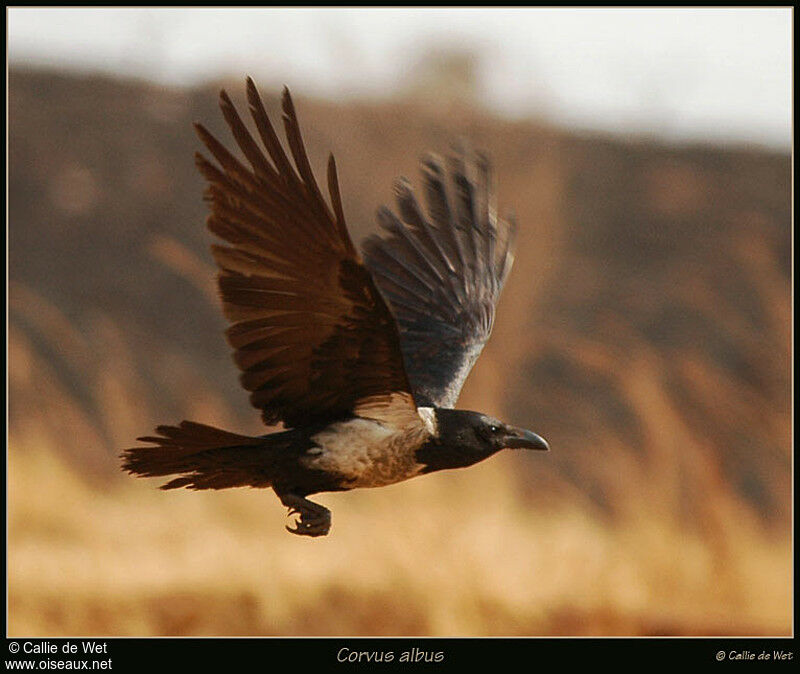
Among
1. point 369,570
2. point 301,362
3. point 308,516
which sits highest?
point 301,362

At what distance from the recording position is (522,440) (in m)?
4.96

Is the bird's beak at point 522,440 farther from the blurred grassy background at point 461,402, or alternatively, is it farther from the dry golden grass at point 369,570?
the dry golden grass at point 369,570

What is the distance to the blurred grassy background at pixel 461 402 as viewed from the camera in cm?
937

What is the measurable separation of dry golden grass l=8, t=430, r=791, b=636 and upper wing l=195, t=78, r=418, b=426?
4555mm

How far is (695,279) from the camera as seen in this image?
16.5 m

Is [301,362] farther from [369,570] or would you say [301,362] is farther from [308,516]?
[369,570]

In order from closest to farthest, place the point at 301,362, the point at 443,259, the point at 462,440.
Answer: the point at 301,362 → the point at 462,440 → the point at 443,259

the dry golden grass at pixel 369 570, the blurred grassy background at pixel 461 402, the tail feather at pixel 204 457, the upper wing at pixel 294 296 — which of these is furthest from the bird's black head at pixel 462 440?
the dry golden grass at pixel 369 570

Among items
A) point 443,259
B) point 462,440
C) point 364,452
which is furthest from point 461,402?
point 364,452

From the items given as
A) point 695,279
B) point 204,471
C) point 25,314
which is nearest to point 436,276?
point 204,471

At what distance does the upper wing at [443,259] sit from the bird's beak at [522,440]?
961 mm

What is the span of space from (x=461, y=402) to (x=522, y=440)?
5.94 m
